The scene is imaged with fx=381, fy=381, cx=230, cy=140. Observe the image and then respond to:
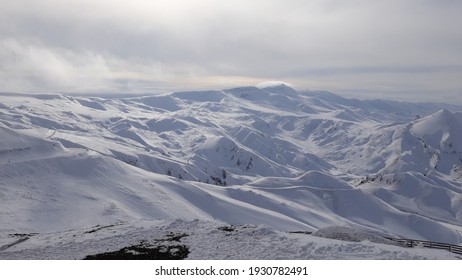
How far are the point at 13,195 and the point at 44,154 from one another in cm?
4828

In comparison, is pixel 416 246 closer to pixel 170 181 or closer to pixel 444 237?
pixel 170 181

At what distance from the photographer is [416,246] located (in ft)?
104

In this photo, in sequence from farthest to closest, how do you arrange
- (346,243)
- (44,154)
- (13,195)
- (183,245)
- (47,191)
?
(44,154)
(47,191)
(13,195)
(183,245)
(346,243)

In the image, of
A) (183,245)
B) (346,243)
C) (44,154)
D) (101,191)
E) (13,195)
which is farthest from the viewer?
(44,154)

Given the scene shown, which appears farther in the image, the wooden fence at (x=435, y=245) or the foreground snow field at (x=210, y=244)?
the wooden fence at (x=435, y=245)

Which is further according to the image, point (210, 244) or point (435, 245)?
point (435, 245)

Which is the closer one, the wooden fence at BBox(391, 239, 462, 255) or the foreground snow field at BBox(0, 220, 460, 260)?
the foreground snow field at BBox(0, 220, 460, 260)

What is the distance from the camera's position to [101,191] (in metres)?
94.5

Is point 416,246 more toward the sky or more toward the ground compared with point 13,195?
more toward the sky

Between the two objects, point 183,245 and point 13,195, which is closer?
point 183,245
